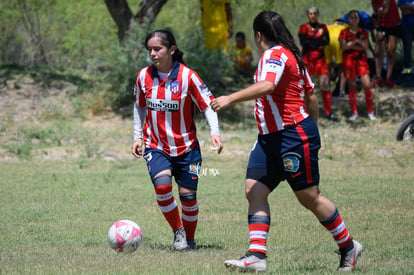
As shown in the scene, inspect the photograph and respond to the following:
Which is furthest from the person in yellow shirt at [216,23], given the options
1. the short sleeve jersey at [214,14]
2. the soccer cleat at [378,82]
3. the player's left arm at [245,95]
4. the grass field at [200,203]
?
the player's left arm at [245,95]

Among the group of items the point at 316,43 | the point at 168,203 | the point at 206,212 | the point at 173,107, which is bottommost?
the point at 206,212

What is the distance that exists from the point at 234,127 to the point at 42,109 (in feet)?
14.7

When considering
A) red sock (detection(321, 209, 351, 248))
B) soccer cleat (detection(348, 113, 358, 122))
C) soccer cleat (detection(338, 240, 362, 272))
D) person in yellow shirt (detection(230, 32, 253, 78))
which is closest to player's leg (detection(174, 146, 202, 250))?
red sock (detection(321, 209, 351, 248))

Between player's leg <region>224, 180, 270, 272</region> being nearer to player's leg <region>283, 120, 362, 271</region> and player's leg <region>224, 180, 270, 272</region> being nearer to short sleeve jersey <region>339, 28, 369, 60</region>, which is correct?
player's leg <region>283, 120, 362, 271</region>

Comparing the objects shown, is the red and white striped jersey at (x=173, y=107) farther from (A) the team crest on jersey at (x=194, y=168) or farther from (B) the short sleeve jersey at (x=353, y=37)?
(B) the short sleeve jersey at (x=353, y=37)

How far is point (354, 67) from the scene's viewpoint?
53.9ft

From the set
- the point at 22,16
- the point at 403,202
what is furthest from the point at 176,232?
the point at 22,16

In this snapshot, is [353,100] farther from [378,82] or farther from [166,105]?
[166,105]

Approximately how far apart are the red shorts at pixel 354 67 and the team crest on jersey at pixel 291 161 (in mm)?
11140

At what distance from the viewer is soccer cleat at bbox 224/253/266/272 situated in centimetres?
561

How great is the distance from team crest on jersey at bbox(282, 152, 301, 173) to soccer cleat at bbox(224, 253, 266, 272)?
0.71 m

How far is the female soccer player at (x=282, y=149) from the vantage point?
563 centimetres

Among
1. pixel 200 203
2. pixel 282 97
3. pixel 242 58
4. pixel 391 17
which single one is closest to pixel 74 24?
pixel 242 58

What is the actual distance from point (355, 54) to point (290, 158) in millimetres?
11292
